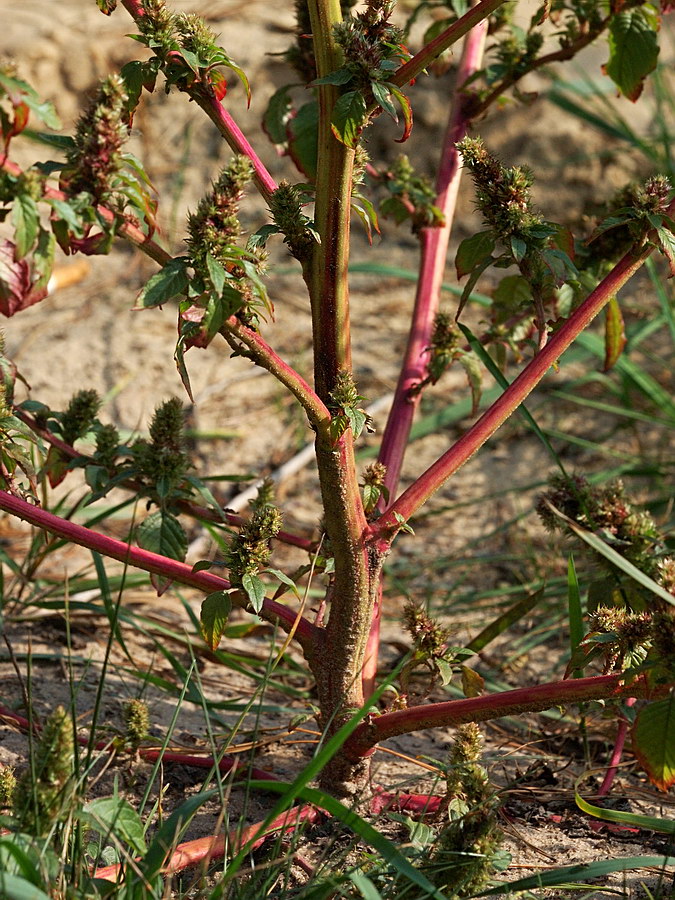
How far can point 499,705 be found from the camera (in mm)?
1348

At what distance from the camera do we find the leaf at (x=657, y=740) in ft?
4.28

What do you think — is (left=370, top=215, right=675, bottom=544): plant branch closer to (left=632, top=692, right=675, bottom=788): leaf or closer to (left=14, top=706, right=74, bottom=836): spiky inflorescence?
(left=632, top=692, right=675, bottom=788): leaf

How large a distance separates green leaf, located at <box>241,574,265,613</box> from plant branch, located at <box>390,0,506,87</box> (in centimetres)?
69

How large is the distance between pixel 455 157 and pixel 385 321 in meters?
1.82

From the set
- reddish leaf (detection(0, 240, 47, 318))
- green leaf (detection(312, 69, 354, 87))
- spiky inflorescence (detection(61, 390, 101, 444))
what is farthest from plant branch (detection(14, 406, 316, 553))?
green leaf (detection(312, 69, 354, 87))

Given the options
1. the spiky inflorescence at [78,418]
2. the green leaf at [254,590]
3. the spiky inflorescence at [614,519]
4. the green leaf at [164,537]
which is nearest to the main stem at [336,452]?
the green leaf at [254,590]

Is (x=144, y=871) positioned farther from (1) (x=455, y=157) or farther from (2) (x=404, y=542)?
(2) (x=404, y=542)

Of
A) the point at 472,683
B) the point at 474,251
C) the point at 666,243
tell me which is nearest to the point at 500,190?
the point at 474,251

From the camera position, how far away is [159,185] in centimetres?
411

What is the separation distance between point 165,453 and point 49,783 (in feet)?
1.82

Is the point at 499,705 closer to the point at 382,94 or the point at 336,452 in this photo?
the point at 336,452

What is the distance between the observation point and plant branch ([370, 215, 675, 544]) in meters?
1.42

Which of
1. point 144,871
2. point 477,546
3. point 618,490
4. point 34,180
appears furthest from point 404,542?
point 34,180

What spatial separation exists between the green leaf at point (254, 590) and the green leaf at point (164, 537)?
220 millimetres
